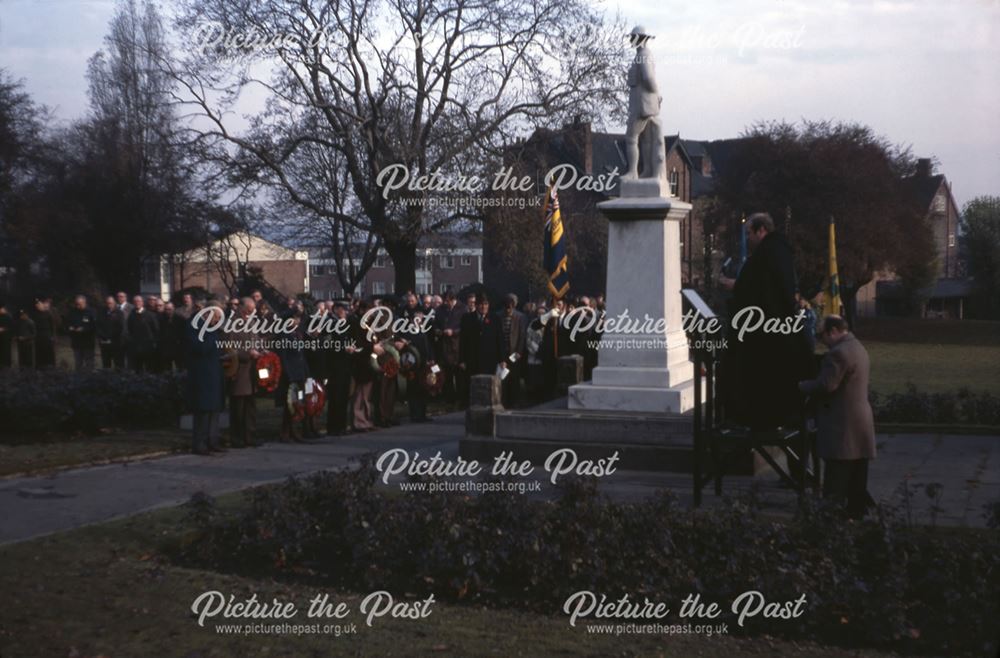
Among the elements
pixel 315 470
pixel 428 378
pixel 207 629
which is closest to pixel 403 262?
pixel 428 378

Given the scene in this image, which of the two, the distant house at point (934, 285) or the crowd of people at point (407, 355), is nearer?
the crowd of people at point (407, 355)

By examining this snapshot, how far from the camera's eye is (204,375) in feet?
45.4

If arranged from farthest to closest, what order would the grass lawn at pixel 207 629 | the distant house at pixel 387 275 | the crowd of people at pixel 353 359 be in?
1. the distant house at pixel 387 275
2. the crowd of people at pixel 353 359
3. the grass lawn at pixel 207 629

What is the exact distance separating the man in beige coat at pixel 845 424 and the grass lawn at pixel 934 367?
13.6 meters

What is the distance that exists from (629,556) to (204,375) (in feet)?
26.1

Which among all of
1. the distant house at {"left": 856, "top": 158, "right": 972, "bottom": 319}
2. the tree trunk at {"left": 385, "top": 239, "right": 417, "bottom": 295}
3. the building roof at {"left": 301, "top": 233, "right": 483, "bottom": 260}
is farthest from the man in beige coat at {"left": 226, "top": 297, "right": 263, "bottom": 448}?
the distant house at {"left": 856, "top": 158, "right": 972, "bottom": 319}

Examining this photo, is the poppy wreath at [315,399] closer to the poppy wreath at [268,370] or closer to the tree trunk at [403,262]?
the poppy wreath at [268,370]

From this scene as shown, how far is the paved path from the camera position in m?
9.84

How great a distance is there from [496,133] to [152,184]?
23160 mm

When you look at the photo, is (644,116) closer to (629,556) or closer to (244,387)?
(244,387)

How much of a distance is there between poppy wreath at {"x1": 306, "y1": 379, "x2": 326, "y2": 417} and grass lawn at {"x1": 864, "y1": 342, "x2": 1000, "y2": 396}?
42.0 ft

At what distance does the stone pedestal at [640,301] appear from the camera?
43.3 feet

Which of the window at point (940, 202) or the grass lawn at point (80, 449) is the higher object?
the window at point (940, 202)

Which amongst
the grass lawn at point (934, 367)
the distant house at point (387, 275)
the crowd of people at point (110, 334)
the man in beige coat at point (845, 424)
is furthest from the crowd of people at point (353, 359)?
the distant house at point (387, 275)
